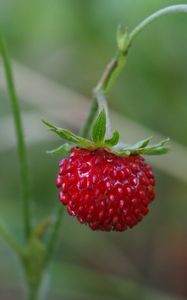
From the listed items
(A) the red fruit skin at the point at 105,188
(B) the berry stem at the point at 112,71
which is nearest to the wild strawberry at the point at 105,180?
(A) the red fruit skin at the point at 105,188

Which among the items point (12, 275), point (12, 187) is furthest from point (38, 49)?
point (12, 275)

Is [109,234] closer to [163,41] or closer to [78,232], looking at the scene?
[78,232]

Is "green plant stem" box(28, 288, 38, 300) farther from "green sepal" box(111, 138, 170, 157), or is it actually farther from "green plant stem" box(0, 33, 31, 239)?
"green sepal" box(111, 138, 170, 157)

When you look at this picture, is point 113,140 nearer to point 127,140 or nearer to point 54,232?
point 54,232

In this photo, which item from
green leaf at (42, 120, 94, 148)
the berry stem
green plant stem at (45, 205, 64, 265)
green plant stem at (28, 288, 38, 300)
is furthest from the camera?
green plant stem at (28, 288, 38, 300)

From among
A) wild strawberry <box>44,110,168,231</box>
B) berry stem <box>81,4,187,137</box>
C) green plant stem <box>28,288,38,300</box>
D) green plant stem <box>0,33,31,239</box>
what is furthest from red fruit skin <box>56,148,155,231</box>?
green plant stem <box>28,288,38,300</box>

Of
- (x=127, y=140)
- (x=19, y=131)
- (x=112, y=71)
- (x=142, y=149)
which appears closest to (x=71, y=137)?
(x=142, y=149)
